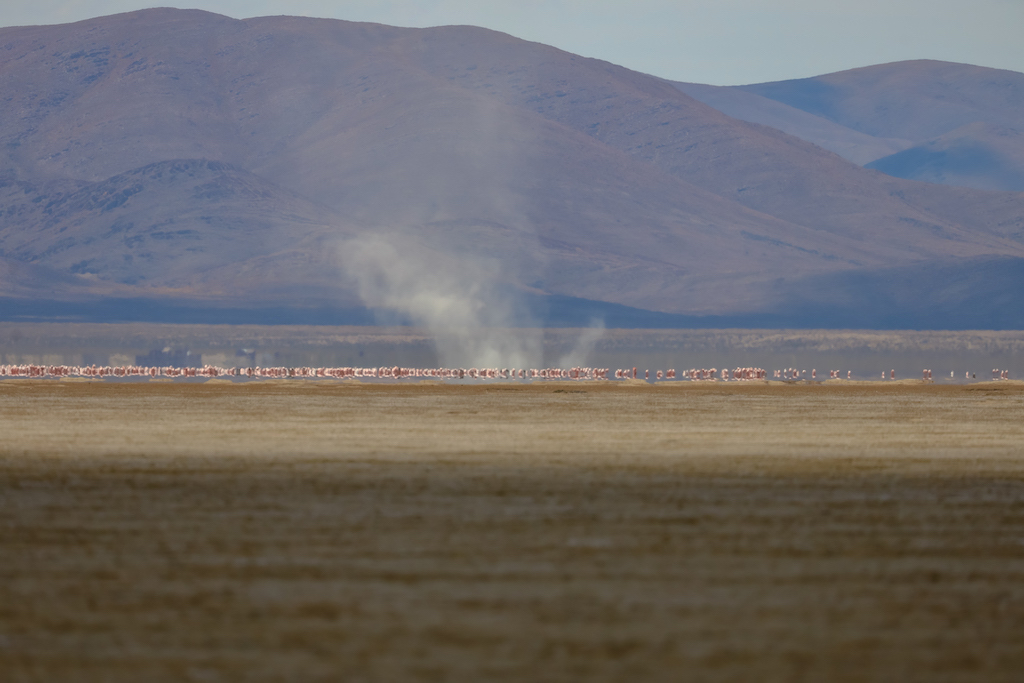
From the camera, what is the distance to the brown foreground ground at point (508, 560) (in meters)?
10.7

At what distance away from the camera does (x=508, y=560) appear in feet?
48.0

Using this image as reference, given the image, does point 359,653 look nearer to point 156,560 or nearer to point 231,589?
point 231,589

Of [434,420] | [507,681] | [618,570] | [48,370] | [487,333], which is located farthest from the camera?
[487,333]

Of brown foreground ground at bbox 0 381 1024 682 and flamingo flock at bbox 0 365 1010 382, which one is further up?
flamingo flock at bbox 0 365 1010 382

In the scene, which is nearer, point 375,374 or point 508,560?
point 508,560

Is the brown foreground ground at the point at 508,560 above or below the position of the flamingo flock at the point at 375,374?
below

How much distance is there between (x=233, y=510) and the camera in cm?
1838

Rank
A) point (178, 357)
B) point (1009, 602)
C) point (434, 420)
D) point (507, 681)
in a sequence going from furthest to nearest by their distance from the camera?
point (178, 357)
point (434, 420)
point (1009, 602)
point (507, 681)

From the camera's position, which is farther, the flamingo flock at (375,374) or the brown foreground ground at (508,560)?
the flamingo flock at (375,374)

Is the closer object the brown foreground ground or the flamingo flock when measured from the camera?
the brown foreground ground

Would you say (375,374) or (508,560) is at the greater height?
(375,374)

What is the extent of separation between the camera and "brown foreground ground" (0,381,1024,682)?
10727 mm

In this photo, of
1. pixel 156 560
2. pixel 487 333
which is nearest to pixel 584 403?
pixel 156 560

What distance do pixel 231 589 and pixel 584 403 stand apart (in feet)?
130
